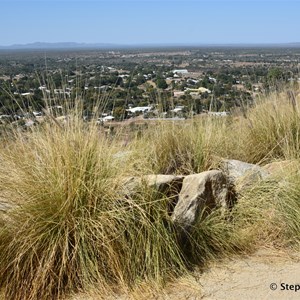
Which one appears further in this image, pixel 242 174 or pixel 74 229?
pixel 242 174

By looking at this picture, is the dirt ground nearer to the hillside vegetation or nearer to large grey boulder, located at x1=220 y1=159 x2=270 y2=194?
the hillside vegetation

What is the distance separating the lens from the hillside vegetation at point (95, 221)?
2.73 metres

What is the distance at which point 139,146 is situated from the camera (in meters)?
4.16

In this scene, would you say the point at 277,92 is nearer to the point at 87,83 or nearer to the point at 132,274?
the point at 87,83

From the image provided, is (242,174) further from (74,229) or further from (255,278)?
(74,229)

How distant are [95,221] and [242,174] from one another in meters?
1.65

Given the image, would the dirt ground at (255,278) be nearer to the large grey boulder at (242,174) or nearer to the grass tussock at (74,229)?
the grass tussock at (74,229)

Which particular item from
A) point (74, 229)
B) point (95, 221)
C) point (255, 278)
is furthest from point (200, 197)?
point (74, 229)

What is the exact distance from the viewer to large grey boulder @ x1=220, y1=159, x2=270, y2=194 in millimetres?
3750

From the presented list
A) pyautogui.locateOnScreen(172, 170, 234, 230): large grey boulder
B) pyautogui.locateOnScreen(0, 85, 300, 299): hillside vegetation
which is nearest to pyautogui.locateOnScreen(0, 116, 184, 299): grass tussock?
pyautogui.locateOnScreen(0, 85, 300, 299): hillside vegetation

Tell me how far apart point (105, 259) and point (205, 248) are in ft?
2.57

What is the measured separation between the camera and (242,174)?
3.92 m

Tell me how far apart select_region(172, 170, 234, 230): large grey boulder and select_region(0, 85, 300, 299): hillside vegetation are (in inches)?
3.6

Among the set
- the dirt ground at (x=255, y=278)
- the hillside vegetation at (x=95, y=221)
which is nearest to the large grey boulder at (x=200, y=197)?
the hillside vegetation at (x=95, y=221)
